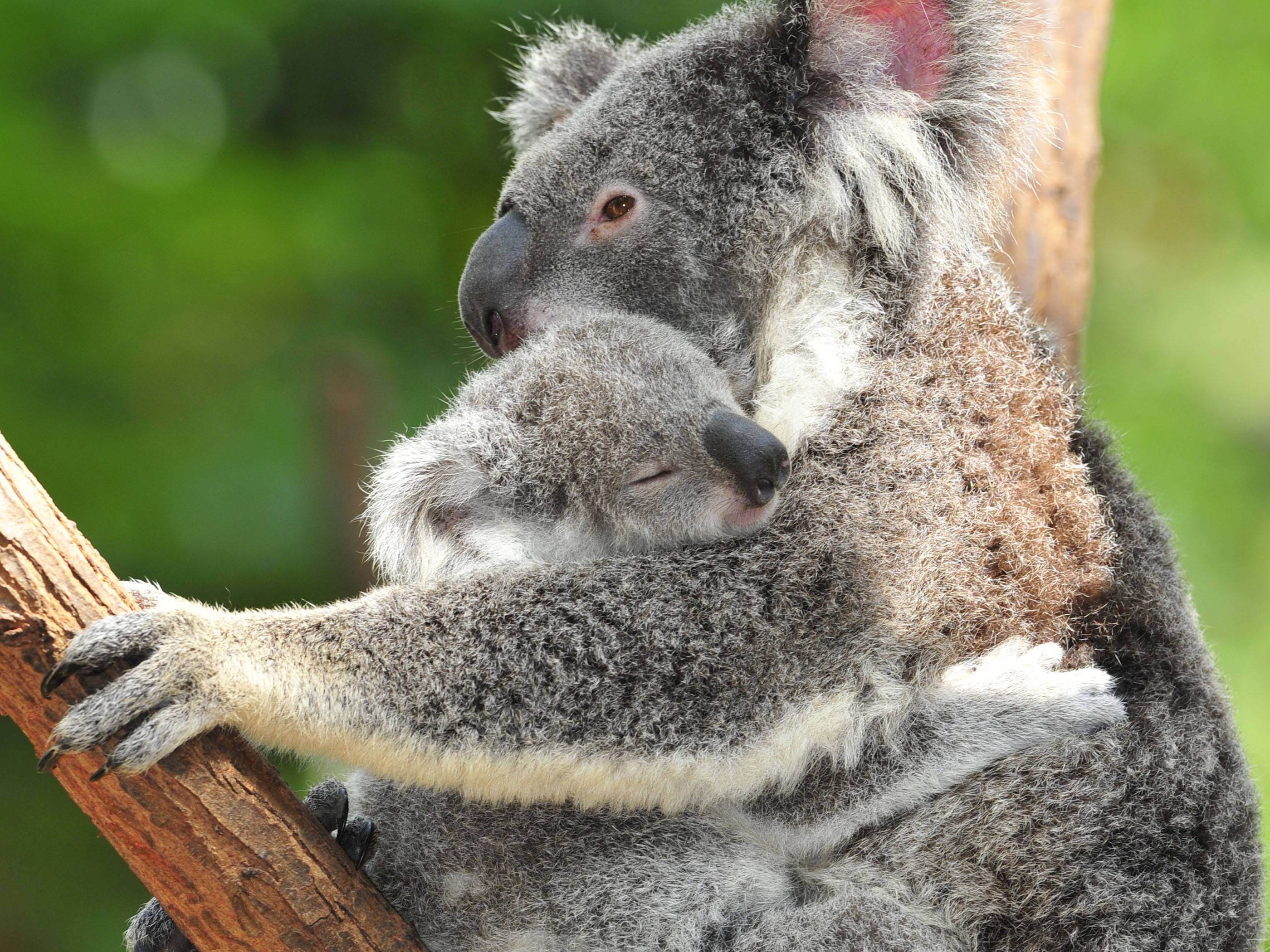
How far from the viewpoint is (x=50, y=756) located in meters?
2.12

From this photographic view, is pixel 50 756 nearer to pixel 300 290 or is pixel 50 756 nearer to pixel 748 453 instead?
pixel 748 453

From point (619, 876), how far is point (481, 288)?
1.53 m

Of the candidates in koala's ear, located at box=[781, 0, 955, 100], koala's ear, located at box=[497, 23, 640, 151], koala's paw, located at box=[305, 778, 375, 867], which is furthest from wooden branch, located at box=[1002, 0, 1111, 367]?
koala's paw, located at box=[305, 778, 375, 867]

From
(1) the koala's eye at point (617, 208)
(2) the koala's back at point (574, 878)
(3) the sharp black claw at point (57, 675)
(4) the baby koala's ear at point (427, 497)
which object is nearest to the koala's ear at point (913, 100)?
(1) the koala's eye at point (617, 208)

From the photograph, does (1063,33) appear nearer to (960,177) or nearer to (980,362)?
(960,177)

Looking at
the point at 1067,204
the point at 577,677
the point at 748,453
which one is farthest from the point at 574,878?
the point at 1067,204

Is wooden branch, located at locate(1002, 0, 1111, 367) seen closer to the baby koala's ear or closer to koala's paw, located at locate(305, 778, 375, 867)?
the baby koala's ear

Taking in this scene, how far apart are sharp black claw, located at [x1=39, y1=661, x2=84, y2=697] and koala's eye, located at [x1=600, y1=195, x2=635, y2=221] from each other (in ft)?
5.74

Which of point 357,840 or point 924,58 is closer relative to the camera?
point 357,840

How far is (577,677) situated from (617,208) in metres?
1.36

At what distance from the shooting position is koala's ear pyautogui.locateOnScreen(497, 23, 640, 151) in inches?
162

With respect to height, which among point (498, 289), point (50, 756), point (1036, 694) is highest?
point (498, 289)

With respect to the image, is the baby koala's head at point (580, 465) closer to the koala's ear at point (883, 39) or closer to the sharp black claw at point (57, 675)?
the sharp black claw at point (57, 675)

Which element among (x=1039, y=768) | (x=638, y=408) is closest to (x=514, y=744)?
(x=638, y=408)
